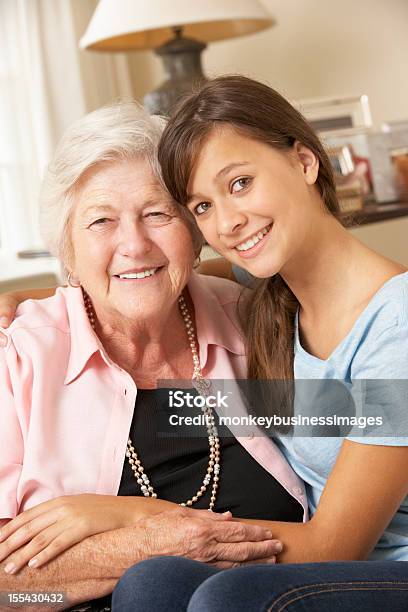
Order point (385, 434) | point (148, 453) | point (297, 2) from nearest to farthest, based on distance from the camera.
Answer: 1. point (385, 434)
2. point (148, 453)
3. point (297, 2)

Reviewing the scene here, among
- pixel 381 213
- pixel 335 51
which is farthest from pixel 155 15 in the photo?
pixel 381 213

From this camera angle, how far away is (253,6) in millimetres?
3207

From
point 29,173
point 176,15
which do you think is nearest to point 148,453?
point 176,15

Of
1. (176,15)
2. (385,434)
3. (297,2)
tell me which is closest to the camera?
(385,434)

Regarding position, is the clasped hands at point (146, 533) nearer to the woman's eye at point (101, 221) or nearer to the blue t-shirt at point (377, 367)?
the blue t-shirt at point (377, 367)

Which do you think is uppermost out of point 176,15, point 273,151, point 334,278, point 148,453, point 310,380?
point 176,15

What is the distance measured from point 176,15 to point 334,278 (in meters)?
1.89

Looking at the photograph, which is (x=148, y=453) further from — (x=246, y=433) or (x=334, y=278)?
(x=334, y=278)

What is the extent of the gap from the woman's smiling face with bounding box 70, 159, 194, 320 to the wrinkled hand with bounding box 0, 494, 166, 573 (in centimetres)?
33

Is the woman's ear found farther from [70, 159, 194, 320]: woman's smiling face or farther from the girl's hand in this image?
the girl's hand

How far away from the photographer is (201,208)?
1.50 metres

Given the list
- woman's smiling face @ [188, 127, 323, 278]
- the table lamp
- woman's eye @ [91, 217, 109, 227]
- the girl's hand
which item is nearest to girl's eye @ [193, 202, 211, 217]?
woman's smiling face @ [188, 127, 323, 278]

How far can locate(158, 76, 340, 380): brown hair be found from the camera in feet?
4.69

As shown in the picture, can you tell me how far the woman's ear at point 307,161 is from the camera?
1.48 m
